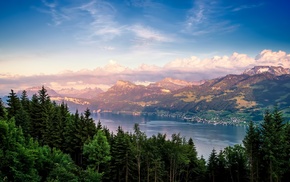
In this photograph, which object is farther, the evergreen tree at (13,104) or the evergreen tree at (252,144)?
the evergreen tree at (13,104)

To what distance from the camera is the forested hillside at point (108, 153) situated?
36.4 meters

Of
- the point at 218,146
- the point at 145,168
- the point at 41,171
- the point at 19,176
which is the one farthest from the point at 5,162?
the point at 218,146

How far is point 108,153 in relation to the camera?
2131 inches

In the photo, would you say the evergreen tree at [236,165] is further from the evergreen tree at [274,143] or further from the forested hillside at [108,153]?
the evergreen tree at [274,143]

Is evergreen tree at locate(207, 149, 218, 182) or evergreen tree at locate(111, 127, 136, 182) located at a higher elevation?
evergreen tree at locate(111, 127, 136, 182)

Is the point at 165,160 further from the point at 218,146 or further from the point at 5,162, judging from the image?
the point at 218,146

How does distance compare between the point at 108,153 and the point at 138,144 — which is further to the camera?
the point at 138,144

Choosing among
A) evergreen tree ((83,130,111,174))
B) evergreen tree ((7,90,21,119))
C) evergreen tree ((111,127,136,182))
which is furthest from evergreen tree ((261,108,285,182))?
evergreen tree ((7,90,21,119))

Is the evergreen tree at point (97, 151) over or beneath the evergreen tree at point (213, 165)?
over

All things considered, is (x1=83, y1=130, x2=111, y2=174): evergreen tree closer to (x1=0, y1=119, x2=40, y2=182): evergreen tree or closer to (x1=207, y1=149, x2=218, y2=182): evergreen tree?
(x1=0, y1=119, x2=40, y2=182): evergreen tree

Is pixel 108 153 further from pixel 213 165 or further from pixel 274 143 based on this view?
pixel 213 165

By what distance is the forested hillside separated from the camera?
3639 centimetres

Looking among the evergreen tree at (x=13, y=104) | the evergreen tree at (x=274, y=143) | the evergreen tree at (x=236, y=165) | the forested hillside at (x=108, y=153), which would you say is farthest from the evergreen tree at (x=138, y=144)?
the evergreen tree at (x=13, y=104)

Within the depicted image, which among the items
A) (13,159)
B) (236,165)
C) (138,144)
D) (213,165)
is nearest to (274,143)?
(213,165)
